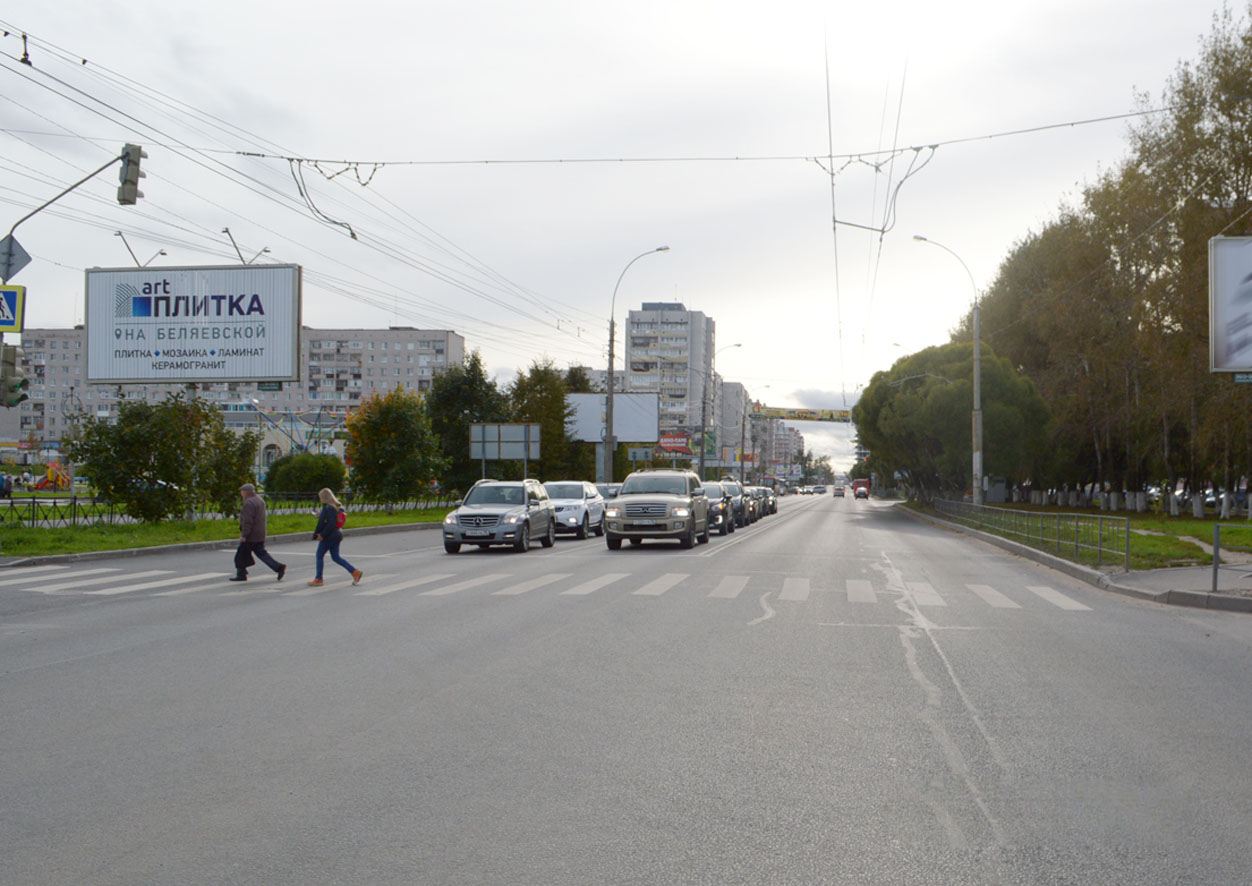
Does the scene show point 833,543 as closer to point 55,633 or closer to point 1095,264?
point 55,633

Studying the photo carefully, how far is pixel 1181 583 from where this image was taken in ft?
52.4

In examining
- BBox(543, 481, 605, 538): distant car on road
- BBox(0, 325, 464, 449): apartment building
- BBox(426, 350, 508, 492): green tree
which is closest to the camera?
BBox(543, 481, 605, 538): distant car on road

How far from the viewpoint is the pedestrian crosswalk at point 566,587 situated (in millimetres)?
14789

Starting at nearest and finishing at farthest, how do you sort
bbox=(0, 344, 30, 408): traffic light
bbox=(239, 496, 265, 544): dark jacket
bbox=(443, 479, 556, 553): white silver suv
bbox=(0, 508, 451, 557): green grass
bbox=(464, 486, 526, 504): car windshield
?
bbox=(239, 496, 265, 544): dark jacket → bbox=(0, 344, 30, 408): traffic light → bbox=(0, 508, 451, 557): green grass → bbox=(443, 479, 556, 553): white silver suv → bbox=(464, 486, 526, 504): car windshield

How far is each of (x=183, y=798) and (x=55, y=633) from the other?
6.85 m

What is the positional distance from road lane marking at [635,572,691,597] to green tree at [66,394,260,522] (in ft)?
54.1

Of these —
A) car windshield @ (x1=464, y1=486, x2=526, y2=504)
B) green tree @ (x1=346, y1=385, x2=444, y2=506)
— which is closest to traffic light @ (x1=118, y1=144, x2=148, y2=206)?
car windshield @ (x1=464, y1=486, x2=526, y2=504)

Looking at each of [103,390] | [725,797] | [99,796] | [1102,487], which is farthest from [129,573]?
[103,390]

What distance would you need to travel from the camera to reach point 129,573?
1814 cm

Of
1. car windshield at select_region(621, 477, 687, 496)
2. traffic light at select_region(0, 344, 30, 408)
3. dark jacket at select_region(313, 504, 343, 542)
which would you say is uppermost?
traffic light at select_region(0, 344, 30, 408)

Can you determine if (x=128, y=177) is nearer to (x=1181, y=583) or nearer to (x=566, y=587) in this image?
(x=566, y=587)

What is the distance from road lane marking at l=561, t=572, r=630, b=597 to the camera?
1506 centimetres

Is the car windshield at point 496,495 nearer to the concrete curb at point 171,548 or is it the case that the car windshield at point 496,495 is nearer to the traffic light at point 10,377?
the concrete curb at point 171,548

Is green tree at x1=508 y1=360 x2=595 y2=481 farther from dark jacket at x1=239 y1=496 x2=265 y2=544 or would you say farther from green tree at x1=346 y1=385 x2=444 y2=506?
dark jacket at x1=239 y1=496 x2=265 y2=544
